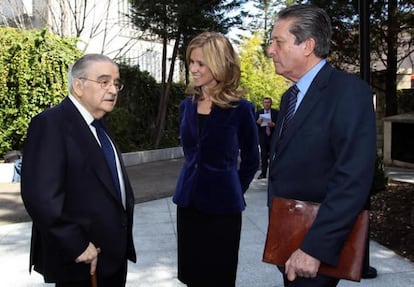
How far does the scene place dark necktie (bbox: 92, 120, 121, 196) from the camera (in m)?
2.38

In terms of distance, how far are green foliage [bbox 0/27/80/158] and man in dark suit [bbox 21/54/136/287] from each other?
29.7 feet

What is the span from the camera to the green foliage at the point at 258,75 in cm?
2732

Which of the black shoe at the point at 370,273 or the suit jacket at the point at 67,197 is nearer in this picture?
the suit jacket at the point at 67,197

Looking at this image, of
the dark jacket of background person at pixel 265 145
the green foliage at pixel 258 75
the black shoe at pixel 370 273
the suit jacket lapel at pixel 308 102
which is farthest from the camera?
the green foliage at pixel 258 75

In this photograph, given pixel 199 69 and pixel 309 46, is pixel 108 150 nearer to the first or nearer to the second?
pixel 199 69

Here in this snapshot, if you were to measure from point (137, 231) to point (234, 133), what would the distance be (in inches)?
136

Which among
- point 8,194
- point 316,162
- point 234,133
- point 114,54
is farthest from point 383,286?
point 114,54

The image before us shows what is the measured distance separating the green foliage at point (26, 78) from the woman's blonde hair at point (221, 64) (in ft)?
28.7

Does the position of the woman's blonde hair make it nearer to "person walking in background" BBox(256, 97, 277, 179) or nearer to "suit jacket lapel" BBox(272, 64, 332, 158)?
"suit jacket lapel" BBox(272, 64, 332, 158)

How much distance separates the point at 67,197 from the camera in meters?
2.21

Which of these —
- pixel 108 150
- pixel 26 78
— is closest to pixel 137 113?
pixel 26 78

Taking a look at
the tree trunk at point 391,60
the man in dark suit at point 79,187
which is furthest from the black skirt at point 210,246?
the tree trunk at point 391,60

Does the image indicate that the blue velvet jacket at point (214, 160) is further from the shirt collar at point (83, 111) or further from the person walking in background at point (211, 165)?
the shirt collar at point (83, 111)

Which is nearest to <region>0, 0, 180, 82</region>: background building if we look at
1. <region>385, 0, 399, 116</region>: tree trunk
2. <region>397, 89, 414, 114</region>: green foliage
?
<region>385, 0, 399, 116</region>: tree trunk
